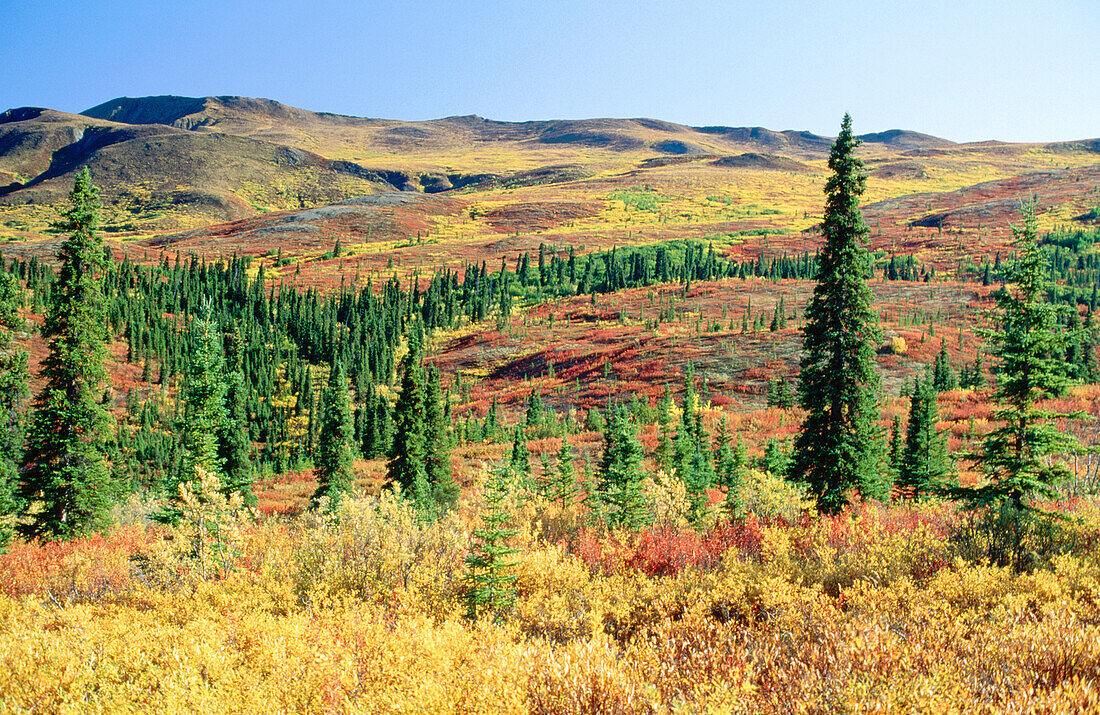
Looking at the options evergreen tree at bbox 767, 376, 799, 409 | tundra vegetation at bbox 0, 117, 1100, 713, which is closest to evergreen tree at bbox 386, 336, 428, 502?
tundra vegetation at bbox 0, 117, 1100, 713

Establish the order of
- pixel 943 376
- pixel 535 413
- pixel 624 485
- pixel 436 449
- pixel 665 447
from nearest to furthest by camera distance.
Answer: pixel 624 485 < pixel 436 449 < pixel 665 447 < pixel 943 376 < pixel 535 413

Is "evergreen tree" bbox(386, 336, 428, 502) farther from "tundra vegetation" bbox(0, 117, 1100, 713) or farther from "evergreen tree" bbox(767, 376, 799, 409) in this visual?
"evergreen tree" bbox(767, 376, 799, 409)

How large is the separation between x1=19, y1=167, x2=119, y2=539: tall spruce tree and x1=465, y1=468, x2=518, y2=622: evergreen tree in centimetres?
1794

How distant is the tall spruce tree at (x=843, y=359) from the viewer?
17844 mm

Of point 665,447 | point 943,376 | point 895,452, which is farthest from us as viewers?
point 943,376

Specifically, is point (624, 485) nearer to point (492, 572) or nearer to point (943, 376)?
point (492, 572)

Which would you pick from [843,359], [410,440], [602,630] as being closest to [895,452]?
[843,359]

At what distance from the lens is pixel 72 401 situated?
2048 cm

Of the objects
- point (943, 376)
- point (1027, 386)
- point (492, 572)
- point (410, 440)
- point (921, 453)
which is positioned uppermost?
point (1027, 386)

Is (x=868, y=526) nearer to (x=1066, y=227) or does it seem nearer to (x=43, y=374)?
(x=43, y=374)

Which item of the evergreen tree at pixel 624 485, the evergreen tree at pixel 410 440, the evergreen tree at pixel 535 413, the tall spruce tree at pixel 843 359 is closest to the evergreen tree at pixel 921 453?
the tall spruce tree at pixel 843 359

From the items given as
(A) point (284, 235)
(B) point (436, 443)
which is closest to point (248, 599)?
(B) point (436, 443)

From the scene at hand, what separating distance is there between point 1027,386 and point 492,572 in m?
13.1

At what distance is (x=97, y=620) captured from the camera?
8523mm
